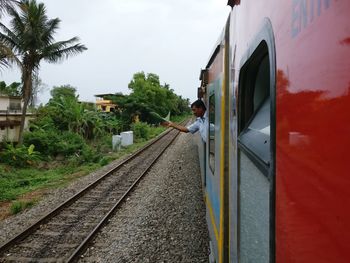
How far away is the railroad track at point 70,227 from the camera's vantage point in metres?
5.85

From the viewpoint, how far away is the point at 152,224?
718 cm

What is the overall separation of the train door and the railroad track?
419cm

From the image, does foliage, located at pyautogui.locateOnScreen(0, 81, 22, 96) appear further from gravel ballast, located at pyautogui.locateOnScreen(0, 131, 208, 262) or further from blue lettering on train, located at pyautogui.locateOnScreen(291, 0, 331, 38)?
blue lettering on train, located at pyautogui.locateOnScreen(291, 0, 331, 38)

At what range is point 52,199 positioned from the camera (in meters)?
9.54

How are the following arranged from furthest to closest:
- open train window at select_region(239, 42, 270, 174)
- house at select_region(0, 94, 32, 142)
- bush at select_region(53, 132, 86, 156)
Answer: bush at select_region(53, 132, 86, 156)
house at select_region(0, 94, 32, 142)
open train window at select_region(239, 42, 270, 174)

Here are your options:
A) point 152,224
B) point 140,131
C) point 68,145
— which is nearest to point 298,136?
point 152,224

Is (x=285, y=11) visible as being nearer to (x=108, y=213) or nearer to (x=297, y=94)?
(x=297, y=94)

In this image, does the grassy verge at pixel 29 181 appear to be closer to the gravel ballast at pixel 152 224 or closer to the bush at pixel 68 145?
the gravel ballast at pixel 152 224

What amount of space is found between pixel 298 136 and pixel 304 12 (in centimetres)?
33

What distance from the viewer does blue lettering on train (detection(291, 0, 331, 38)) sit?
871mm

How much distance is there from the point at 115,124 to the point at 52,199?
64.0 ft

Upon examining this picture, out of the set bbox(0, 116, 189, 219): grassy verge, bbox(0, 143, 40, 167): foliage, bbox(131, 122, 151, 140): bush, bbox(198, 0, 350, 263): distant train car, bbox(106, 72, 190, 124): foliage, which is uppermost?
bbox(106, 72, 190, 124): foliage

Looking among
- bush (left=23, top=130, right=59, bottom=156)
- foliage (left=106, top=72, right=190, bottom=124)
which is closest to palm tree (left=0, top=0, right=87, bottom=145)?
bush (left=23, top=130, right=59, bottom=156)

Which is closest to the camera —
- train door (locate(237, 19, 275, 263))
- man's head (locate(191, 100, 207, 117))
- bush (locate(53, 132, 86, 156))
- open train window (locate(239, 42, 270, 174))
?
train door (locate(237, 19, 275, 263))
